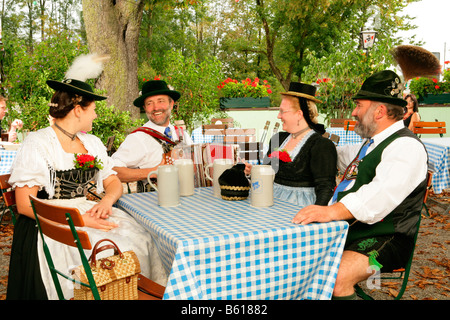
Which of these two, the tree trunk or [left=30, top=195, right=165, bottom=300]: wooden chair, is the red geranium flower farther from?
the tree trunk

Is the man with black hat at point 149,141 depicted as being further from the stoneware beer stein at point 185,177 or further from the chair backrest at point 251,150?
the stoneware beer stein at point 185,177

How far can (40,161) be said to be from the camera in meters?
2.53

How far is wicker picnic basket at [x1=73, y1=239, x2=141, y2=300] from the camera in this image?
73.3 inches

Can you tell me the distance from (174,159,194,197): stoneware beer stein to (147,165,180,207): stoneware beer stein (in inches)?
9.9

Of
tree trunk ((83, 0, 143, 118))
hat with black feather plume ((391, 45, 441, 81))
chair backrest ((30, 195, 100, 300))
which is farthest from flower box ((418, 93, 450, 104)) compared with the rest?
chair backrest ((30, 195, 100, 300))

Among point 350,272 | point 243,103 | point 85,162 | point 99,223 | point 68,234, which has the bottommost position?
point 350,272

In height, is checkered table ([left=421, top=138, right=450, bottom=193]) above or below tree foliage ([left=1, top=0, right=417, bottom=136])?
below

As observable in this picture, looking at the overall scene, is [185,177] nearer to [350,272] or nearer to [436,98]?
[350,272]

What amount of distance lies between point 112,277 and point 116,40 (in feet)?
25.9

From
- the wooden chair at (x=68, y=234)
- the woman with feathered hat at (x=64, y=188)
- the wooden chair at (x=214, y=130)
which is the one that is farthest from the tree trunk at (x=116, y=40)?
the wooden chair at (x=68, y=234)

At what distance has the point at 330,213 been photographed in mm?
1983

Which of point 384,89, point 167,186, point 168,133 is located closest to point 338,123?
point 168,133

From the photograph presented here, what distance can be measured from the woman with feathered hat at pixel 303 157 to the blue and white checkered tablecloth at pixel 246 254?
2.64ft

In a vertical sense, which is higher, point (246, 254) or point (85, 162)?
point (85, 162)
